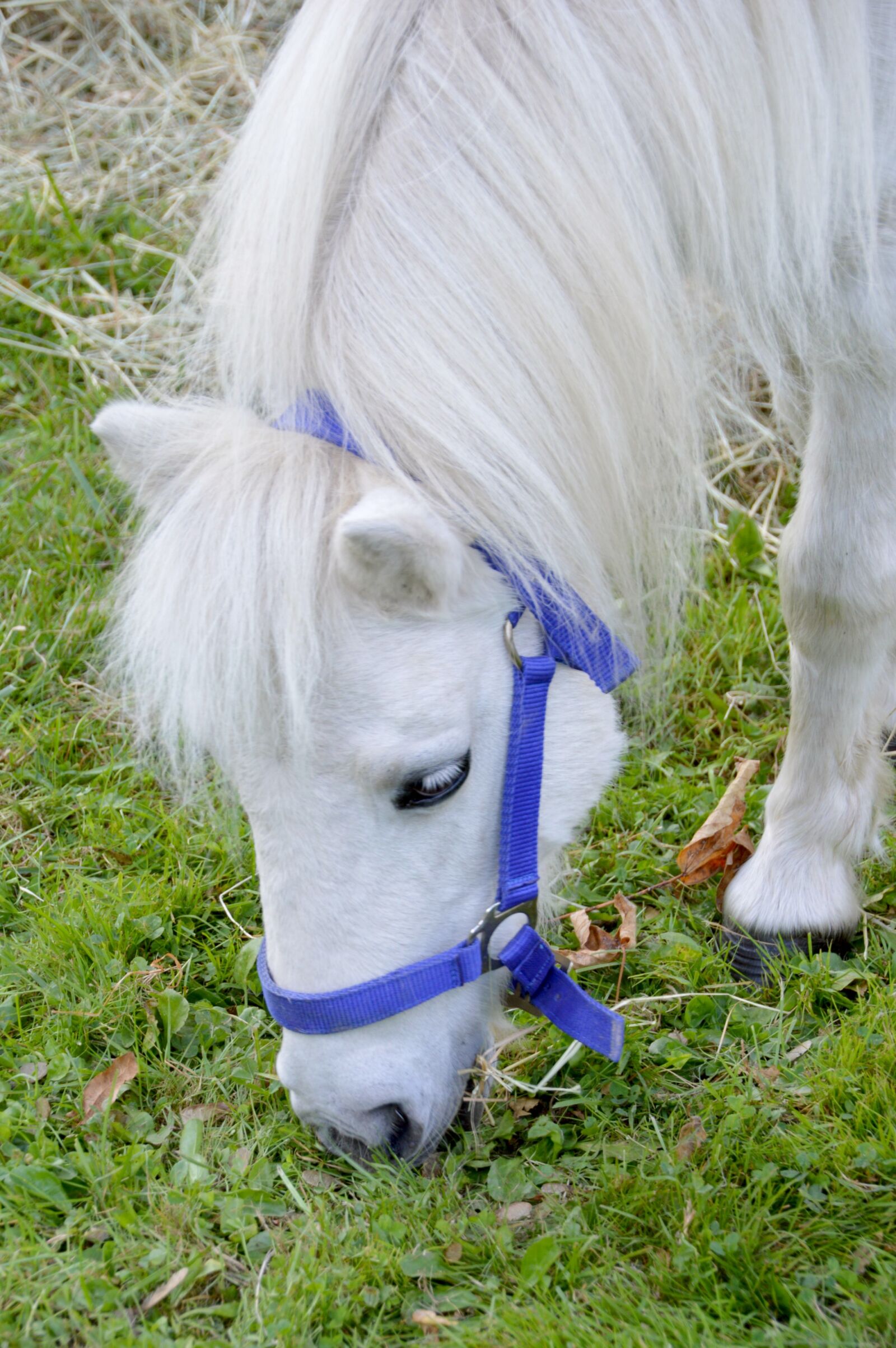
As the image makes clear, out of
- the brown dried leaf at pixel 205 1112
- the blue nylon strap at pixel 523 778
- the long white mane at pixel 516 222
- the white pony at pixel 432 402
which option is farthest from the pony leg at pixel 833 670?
the brown dried leaf at pixel 205 1112

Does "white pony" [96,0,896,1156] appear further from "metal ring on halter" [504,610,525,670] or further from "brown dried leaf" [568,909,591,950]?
"brown dried leaf" [568,909,591,950]

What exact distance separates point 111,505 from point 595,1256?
2.65m

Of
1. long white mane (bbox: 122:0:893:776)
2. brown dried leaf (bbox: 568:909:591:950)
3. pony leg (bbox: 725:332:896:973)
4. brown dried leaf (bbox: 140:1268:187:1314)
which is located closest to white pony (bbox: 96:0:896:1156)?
long white mane (bbox: 122:0:893:776)

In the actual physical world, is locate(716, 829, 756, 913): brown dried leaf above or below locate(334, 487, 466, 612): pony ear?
below

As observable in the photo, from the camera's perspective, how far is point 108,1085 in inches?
88.7

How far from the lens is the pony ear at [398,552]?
1.53m

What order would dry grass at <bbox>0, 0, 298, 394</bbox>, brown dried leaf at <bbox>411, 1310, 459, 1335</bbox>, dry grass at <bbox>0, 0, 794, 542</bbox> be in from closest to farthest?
brown dried leaf at <bbox>411, 1310, 459, 1335</bbox>
dry grass at <bbox>0, 0, 794, 542</bbox>
dry grass at <bbox>0, 0, 298, 394</bbox>

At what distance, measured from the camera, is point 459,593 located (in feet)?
5.78

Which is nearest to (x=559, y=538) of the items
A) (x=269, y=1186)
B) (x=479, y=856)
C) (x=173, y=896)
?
(x=479, y=856)

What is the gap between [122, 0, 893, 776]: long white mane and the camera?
1674mm

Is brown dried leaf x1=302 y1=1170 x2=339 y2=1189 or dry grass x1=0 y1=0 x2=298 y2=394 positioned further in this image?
dry grass x1=0 y1=0 x2=298 y2=394

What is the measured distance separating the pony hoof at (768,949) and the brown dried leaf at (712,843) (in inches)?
8.2

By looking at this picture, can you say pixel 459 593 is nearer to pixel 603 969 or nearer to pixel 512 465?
pixel 512 465

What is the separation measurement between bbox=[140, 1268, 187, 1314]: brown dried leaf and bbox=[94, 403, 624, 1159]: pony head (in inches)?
11.2
